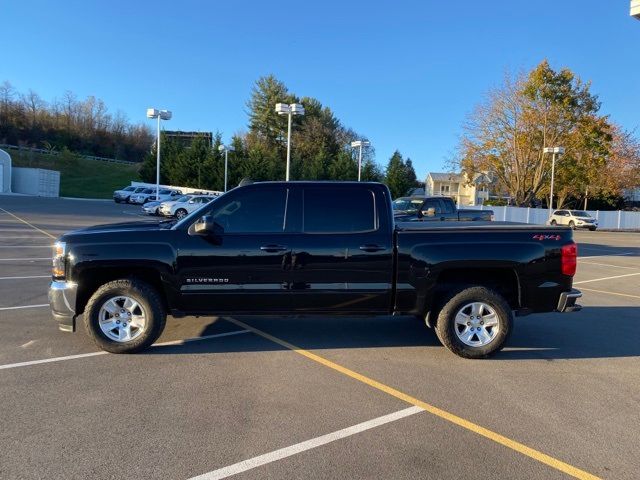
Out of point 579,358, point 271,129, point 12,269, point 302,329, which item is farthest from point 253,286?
point 271,129

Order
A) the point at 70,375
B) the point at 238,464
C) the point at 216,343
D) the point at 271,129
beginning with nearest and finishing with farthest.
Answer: the point at 238,464 → the point at 70,375 → the point at 216,343 → the point at 271,129

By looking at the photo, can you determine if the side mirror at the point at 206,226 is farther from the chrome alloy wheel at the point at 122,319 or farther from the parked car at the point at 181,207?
the parked car at the point at 181,207

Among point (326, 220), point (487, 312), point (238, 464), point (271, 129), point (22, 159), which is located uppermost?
point (271, 129)

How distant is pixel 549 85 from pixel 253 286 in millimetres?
44740

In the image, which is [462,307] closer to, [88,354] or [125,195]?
[88,354]

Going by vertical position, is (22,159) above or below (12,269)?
above

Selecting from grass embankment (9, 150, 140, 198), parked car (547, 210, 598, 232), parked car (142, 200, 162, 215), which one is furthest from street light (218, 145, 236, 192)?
parked car (547, 210, 598, 232)

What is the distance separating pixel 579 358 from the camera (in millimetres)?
5895

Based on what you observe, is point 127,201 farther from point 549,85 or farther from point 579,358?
point 579,358


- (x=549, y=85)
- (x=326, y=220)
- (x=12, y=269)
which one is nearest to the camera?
(x=326, y=220)

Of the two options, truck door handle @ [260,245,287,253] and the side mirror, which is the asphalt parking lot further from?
the side mirror

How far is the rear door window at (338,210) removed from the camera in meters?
5.68

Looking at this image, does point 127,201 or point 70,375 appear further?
point 127,201

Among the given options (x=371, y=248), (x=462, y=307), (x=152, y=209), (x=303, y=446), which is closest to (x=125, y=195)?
(x=152, y=209)
